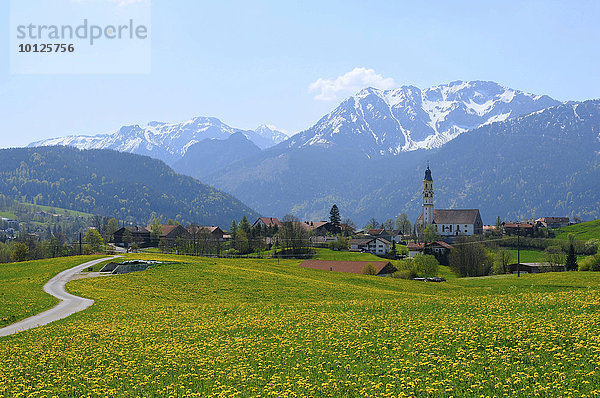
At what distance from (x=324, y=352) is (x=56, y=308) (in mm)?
32842

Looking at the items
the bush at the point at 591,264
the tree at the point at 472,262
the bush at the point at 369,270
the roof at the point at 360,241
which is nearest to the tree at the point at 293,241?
the roof at the point at 360,241

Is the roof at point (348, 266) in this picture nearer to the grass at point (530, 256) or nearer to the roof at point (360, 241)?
the grass at point (530, 256)

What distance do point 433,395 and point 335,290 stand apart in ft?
130

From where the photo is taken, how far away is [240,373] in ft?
59.4

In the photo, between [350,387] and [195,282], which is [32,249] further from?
[350,387]

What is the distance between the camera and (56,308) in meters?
43.9

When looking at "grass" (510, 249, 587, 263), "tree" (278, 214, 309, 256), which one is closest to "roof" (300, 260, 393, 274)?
"tree" (278, 214, 309, 256)

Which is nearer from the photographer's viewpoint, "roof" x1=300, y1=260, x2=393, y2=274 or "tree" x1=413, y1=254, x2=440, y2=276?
"roof" x1=300, y1=260, x2=393, y2=274

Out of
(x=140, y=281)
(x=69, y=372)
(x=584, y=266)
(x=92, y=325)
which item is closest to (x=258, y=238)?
(x=584, y=266)

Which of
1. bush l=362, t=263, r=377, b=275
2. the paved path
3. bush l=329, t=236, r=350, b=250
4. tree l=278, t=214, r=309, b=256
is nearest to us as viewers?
the paved path

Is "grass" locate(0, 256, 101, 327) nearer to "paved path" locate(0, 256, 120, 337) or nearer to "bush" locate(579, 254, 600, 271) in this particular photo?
"paved path" locate(0, 256, 120, 337)

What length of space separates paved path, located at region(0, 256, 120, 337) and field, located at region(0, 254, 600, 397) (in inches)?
104

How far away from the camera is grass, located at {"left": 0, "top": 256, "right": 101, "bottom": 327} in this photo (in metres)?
40.1

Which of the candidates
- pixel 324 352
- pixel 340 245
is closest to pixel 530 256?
pixel 340 245
